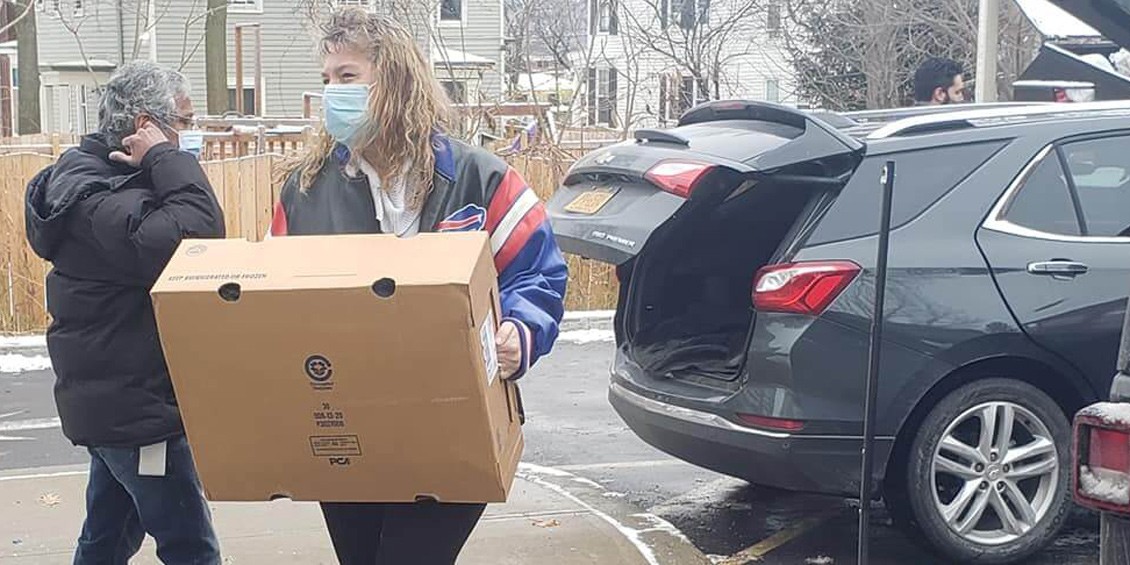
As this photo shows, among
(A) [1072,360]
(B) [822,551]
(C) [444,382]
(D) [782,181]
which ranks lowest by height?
(B) [822,551]

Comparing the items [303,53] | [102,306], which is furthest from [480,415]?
[303,53]

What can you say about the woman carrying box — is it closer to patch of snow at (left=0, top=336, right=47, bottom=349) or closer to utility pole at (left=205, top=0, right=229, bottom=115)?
patch of snow at (left=0, top=336, right=47, bottom=349)

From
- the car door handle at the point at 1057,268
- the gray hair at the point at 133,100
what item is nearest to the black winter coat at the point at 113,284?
the gray hair at the point at 133,100

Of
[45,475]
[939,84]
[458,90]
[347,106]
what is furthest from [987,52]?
[347,106]

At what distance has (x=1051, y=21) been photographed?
4789 millimetres

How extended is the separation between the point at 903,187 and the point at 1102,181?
0.92 metres

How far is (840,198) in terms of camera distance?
16.7ft

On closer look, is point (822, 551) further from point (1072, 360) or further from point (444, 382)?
point (444, 382)

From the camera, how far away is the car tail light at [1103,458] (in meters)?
2.90

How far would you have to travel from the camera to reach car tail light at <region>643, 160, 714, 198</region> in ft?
16.3

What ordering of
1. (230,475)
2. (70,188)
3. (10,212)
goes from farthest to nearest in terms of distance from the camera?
1. (10,212)
2. (70,188)
3. (230,475)

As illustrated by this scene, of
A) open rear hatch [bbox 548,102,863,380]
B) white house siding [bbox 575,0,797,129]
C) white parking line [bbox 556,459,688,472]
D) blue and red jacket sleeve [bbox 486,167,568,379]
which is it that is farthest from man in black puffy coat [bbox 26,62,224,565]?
white house siding [bbox 575,0,797,129]

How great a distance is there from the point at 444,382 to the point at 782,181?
2.59 metres

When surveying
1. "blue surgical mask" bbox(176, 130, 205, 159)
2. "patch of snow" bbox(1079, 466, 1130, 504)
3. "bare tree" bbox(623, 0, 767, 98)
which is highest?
"bare tree" bbox(623, 0, 767, 98)
